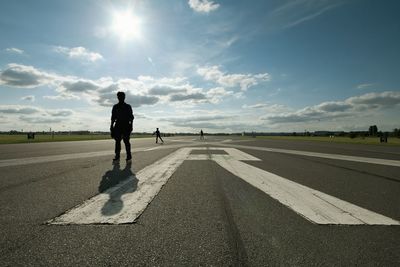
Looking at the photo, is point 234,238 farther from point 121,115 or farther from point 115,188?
point 121,115

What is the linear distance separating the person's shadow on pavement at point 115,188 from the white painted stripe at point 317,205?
2.12 metres

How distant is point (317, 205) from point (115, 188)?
3.04 m

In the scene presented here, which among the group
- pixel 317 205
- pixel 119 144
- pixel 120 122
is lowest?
pixel 317 205

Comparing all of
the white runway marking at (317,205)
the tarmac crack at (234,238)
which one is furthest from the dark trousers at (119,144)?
the tarmac crack at (234,238)

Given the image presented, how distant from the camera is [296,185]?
5125mm

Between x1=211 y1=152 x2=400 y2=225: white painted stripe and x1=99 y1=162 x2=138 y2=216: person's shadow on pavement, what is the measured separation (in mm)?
2124

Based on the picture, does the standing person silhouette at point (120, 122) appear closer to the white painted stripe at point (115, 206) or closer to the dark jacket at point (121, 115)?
the dark jacket at point (121, 115)

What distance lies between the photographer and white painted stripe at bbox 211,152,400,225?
10.2 feet

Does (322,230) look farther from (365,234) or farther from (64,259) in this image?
(64,259)

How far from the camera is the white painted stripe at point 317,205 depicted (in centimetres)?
309

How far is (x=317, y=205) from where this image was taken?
12.1ft

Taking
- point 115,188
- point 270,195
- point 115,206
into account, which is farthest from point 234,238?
point 115,188

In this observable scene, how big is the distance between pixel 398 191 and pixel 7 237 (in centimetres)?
551

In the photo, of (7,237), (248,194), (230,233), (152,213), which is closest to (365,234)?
(230,233)
